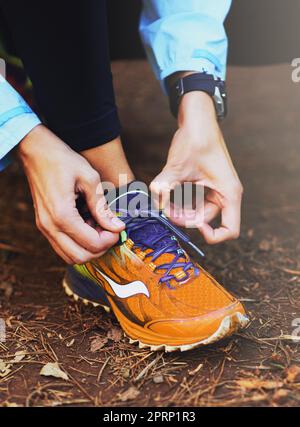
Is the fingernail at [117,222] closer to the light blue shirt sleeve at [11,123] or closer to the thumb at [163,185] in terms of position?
the thumb at [163,185]

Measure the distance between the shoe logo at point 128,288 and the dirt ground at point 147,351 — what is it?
104 millimetres

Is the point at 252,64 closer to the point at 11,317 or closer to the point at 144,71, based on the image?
the point at 144,71

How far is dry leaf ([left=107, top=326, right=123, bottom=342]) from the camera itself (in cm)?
129

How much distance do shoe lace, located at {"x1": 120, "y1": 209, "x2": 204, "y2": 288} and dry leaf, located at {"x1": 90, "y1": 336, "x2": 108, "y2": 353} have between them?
0.21 m

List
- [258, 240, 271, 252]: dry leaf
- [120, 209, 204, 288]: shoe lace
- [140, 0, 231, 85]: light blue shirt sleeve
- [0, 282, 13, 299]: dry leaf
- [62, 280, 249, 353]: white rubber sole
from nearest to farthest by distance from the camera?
[62, 280, 249, 353]: white rubber sole
[120, 209, 204, 288]: shoe lace
[140, 0, 231, 85]: light blue shirt sleeve
[0, 282, 13, 299]: dry leaf
[258, 240, 271, 252]: dry leaf

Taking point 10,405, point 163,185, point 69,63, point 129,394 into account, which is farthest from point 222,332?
point 69,63

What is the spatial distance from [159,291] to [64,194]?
32cm

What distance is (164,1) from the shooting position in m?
1.42

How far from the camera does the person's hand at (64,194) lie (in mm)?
1123

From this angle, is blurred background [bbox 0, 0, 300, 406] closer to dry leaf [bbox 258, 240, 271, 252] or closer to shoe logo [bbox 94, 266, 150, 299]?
dry leaf [bbox 258, 240, 271, 252]

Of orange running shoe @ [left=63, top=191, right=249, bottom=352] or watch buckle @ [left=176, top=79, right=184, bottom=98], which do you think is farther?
watch buckle @ [left=176, top=79, right=184, bottom=98]

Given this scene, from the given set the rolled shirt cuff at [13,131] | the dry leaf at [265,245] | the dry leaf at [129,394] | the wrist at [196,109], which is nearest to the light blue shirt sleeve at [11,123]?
the rolled shirt cuff at [13,131]

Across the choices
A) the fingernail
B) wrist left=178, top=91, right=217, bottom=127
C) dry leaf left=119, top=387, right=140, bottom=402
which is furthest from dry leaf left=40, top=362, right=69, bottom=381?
wrist left=178, top=91, right=217, bottom=127
